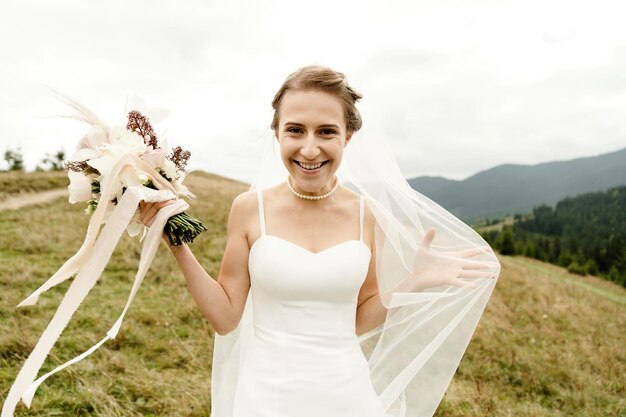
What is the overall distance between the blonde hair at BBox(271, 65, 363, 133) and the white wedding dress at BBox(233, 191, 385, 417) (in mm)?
705

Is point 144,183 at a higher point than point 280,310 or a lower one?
higher

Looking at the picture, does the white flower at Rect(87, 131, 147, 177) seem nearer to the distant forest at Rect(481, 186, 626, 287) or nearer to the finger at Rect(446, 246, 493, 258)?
the finger at Rect(446, 246, 493, 258)

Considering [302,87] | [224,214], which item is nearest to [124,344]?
[302,87]

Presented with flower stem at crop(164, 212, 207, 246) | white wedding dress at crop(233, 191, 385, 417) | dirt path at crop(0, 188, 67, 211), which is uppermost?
dirt path at crop(0, 188, 67, 211)

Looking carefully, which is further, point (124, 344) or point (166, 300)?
point (166, 300)

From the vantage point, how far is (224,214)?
1798 centimetres

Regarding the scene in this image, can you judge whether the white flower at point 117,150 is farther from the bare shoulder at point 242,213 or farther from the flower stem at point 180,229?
the bare shoulder at point 242,213

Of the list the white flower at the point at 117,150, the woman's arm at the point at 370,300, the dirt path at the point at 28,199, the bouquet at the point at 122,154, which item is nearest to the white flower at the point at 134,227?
the bouquet at the point at 122,154

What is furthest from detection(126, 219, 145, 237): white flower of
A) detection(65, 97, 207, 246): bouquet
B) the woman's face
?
the woman's face

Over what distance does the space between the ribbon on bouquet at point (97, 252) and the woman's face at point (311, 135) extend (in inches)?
24.4

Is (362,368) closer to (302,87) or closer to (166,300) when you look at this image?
(302,87)

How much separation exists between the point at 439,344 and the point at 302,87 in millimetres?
1743

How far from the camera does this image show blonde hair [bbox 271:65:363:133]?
97.6 inches

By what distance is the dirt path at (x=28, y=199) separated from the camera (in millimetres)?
18447
